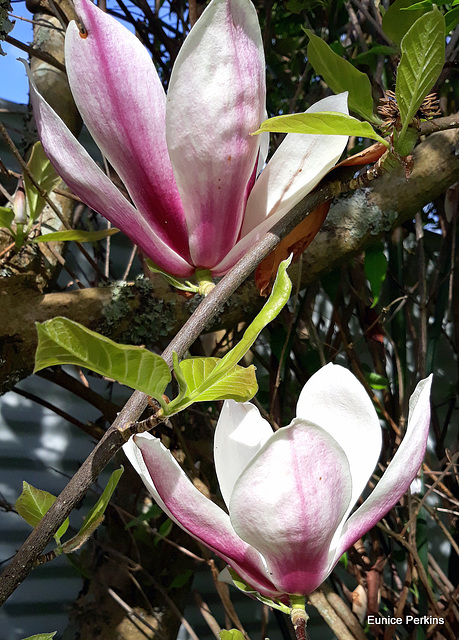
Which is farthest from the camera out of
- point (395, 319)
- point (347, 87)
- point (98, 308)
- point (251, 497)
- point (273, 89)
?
point (273, 89)

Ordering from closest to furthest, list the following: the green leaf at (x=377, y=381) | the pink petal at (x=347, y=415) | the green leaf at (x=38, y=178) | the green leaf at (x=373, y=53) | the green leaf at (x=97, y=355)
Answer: the green leaf at (x=97, y=355), the pink petal at (x=347, y=415), the green leaf at (x=38, y=178), the green leaf at (x=373, y=53), the green leaf at (x=377, y=381)

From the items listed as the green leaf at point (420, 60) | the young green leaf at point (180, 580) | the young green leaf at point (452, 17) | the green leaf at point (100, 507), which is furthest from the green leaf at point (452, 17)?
the young green leaf at point (180, 580)

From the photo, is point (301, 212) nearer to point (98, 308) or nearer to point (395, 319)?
point (98, 308)

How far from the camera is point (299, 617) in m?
0.24

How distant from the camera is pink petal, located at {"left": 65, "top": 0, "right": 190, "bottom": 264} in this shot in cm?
25

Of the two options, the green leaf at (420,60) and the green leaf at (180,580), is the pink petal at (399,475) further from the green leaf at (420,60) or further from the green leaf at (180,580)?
the green leaf at (180,580)

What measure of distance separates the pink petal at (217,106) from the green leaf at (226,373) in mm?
70

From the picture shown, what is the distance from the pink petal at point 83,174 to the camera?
0.86ft

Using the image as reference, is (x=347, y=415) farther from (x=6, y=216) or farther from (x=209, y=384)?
(x=6, y=216)

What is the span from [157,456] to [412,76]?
0.21 m

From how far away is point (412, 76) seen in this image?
255 millimetres

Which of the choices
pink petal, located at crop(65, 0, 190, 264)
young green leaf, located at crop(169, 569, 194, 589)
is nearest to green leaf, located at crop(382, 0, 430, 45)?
pink petal, located at crop(65, 0, 190, 264)

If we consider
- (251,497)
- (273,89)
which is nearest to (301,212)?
(251,497)

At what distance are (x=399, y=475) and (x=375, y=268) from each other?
1.25ft
